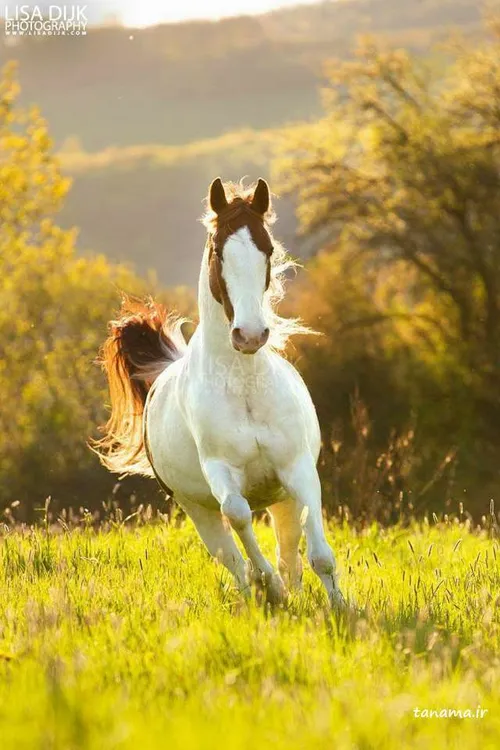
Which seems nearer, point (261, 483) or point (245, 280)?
point (245, 280)

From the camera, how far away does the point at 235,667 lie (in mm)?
4125

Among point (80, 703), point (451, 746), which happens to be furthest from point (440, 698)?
point (80, 703)

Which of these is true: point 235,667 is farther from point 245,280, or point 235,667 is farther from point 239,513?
point 245,280

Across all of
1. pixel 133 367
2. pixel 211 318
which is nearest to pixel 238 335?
pixel 211 318

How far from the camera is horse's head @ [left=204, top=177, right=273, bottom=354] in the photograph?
550 centimetres

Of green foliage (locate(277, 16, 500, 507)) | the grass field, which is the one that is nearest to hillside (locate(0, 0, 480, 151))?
green foliage (locate(277, 16, 500, 507))

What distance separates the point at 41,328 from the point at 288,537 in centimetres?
2320

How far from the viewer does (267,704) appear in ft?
11.2

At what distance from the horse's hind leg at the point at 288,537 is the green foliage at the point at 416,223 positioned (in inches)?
1077

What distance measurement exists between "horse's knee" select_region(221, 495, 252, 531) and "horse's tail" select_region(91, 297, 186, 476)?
2946mm

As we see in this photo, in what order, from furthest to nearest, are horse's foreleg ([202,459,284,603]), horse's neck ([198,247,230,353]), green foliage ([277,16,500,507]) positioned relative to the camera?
1. green foliage ([277,16,500,507])
2. horse's neck ([198,247,230,353])
3. horse's foreleg ([202,459,284,603])

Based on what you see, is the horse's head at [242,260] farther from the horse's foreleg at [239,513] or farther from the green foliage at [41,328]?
the green foliage at [41,328]

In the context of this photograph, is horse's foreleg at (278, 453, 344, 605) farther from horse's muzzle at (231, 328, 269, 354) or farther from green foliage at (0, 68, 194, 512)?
green foliage at (0, 68, 194, 512)

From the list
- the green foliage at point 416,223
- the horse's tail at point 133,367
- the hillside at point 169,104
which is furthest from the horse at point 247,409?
the hillside at point 169,104
